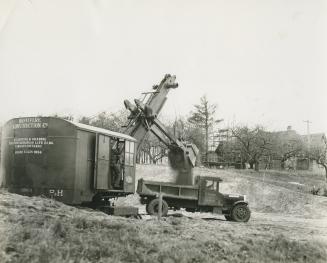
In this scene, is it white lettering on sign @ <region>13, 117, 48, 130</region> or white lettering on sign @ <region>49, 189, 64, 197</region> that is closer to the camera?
white lettering on sign @ <region>49, 189, 64, 197</region>

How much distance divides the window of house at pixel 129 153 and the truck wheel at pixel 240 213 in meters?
4.77

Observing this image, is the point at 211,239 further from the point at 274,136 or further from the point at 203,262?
the point at 274,136

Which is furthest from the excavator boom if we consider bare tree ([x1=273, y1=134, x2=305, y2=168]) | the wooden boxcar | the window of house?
bare tree ([x1=273, y1=134, x2=305, y2=168])

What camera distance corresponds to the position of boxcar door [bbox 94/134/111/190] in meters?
13.6

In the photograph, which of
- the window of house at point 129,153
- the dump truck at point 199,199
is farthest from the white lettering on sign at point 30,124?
the dump truck at point 199,199

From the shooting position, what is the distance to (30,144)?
13000mm

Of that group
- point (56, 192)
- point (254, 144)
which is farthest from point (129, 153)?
point (254, 144)

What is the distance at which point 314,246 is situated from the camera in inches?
420

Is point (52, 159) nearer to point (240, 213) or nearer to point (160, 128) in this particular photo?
point (160, 128)

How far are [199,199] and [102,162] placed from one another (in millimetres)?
5240

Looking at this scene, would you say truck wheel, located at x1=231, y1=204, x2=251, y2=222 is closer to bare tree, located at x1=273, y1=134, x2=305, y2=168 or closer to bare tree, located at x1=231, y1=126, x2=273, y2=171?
bare tree, located at x1=231, y1=126, x2=273, y2=171

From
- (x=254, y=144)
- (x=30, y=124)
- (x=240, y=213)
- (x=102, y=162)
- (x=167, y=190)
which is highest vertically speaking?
(x=254, y=144)

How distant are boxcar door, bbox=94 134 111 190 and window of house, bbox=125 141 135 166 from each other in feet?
3.99

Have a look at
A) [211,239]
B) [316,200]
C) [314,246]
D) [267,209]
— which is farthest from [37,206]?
[316,200]
